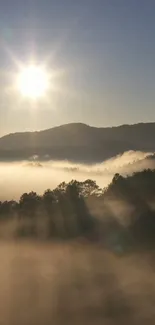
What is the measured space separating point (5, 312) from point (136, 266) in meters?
24.0

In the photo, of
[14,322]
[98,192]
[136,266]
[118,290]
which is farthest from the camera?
[98,192]

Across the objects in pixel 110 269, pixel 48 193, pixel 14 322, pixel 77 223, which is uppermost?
pixel 48 193

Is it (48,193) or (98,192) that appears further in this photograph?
(98,192)

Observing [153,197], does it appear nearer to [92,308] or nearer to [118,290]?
[118,290]

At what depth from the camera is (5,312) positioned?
68.9 meters

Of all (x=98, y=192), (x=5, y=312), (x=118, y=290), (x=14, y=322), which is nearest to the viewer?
(x=14, y=322)

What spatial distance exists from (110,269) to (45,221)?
2049 cm

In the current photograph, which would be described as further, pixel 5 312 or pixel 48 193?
pixel 48 193

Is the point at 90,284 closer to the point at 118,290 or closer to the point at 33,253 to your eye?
the point at 118,290

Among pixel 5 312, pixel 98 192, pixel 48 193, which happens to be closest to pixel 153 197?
pixel 98 192

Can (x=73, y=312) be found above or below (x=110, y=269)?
below

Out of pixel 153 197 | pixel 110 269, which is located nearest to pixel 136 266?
pixel 110 269

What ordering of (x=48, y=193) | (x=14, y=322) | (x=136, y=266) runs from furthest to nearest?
(x=48, y=193) < (x=136, y=266) < (x=14, y=322)

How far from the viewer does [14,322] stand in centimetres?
6444
